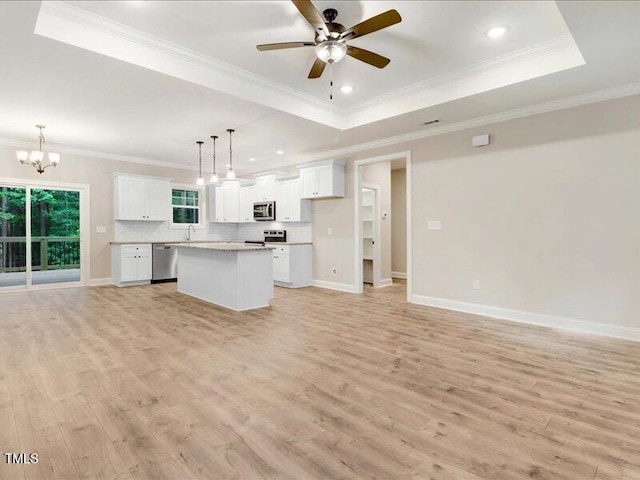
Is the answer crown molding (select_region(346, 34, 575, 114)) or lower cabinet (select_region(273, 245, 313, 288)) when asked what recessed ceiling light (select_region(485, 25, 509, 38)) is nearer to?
crown molding (select_region(346, 34, 575, 114))

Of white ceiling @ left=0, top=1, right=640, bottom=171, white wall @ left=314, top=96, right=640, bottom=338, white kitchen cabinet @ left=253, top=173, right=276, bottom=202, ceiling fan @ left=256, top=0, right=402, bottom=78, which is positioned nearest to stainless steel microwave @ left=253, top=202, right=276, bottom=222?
white kitchen cabinet @ left=253, top=173, right=276, bottom=202

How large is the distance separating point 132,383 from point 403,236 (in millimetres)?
6872

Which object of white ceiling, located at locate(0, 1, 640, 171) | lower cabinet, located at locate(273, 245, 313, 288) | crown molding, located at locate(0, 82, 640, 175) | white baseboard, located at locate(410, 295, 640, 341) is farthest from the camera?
lower cabinet, located at locate(273, 245, 313, 288)

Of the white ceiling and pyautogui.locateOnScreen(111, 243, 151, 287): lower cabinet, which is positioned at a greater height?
the white ceiling

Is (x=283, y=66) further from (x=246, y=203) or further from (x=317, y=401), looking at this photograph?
(x=246, y=203)

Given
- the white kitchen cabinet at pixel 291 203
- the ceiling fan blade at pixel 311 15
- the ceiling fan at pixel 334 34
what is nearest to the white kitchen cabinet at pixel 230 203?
the white kitchen cabinet at pixel 291 203

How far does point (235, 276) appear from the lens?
15.7 feet

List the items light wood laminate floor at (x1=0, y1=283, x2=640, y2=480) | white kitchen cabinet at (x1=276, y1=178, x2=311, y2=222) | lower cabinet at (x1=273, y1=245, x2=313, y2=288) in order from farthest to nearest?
white kitchen cabinet at (x1=276, y1=178, x2=311, y2=222), lower cabinet at (x1=273, y1=245, x2=313, y2=288), light wood laminate floor at (x1=0, y1=283, x2=640, y2=480)

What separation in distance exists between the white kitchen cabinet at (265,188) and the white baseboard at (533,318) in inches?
160

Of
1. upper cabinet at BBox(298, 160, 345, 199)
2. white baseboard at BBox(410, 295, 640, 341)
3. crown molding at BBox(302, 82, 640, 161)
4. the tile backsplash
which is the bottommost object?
white baseboard at BBox(410, 295, 640, 341)

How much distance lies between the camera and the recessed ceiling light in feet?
9.76

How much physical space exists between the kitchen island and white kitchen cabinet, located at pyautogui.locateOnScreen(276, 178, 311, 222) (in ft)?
6.78

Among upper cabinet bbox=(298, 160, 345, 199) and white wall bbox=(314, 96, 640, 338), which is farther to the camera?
upper cabinet bbox=(298, 160, 345, 199)

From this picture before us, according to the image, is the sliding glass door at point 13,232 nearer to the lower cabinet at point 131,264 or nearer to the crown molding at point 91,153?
the crown molding at point 91,153
